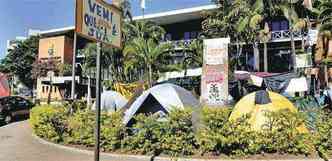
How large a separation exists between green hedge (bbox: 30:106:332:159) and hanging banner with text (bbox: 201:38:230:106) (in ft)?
8.58

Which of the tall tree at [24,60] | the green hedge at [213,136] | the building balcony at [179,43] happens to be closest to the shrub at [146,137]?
the green hedge at [213,136]

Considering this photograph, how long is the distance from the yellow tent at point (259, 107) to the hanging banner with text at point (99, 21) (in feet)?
21.3

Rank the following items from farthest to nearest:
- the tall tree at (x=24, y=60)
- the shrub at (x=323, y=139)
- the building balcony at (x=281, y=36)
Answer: the tall tree at (x=24, y=60), the building balcony at (x=281, y=36), the shrub at (x=323, y=139)

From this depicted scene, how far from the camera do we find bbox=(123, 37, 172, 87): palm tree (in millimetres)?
30641

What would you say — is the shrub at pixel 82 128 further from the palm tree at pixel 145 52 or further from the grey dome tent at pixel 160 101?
the palm tree at pixel 145 52

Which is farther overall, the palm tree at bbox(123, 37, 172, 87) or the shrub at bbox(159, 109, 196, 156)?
the palm tree at bbox(123, 37, 172, 87)

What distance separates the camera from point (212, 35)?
101 feet

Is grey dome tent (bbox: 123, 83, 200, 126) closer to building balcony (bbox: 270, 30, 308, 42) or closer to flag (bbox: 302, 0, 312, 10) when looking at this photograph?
flag (bbox: 302, 0, 312, 10)

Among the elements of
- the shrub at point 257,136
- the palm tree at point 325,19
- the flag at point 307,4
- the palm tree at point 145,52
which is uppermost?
the flag at point 307,4

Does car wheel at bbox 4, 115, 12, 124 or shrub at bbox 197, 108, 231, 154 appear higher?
shrub at bbox 197, 108, 231, 154

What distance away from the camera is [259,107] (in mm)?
12297

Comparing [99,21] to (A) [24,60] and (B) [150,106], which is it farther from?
(A) [24,60]

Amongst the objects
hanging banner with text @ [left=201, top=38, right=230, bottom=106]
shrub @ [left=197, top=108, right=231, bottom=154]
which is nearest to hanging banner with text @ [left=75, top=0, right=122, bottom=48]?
shrub @ [left=197, top=108, right=231, bottom=154]

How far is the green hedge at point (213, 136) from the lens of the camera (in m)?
10.8
